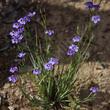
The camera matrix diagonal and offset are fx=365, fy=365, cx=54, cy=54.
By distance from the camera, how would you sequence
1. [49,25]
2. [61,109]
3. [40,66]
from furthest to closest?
[49,25] < [61,109] < [40,66]

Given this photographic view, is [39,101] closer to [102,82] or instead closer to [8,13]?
[102,82]

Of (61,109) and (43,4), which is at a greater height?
(43,4)

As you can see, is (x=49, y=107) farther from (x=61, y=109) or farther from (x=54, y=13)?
(x=54, y=13)

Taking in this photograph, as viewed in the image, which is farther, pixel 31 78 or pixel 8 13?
pixel 8 13

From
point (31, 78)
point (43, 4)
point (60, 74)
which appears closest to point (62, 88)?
point (60, 74)

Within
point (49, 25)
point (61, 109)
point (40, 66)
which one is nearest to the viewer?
point (40, 66)

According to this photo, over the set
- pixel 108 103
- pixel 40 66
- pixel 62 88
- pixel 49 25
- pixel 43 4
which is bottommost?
pixel 108 103

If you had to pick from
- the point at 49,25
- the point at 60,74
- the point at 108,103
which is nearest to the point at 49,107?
the point at 60,74
